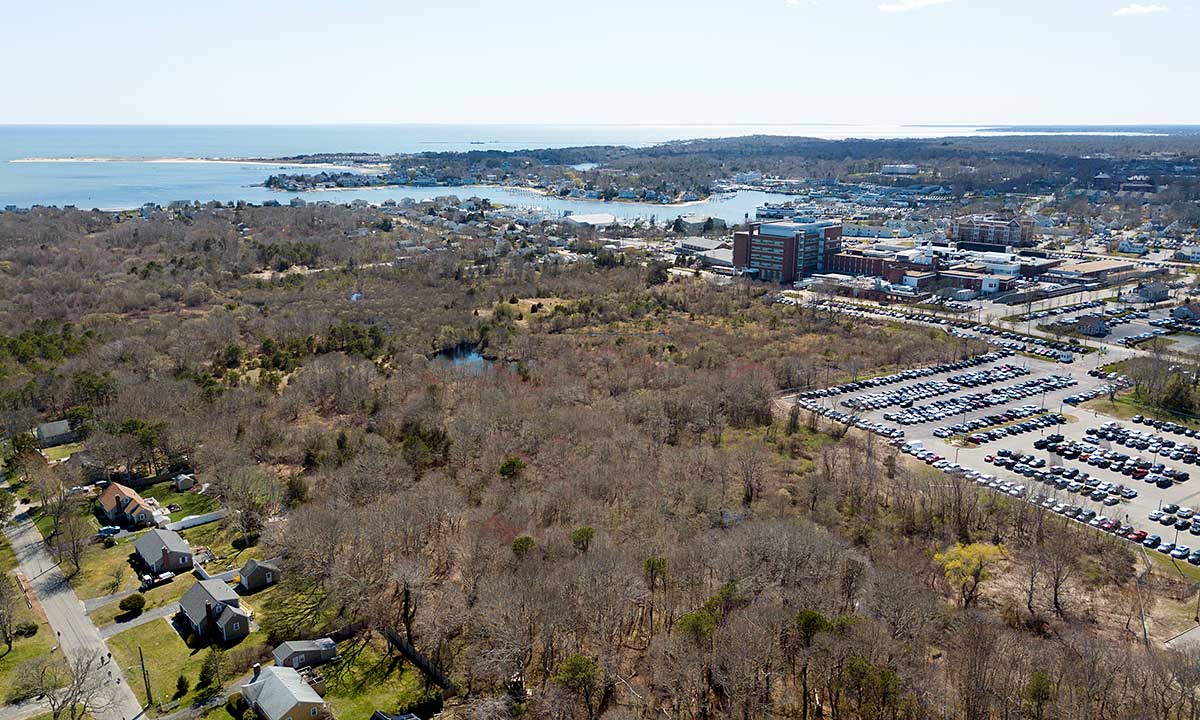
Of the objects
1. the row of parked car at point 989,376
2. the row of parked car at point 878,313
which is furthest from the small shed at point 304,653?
the row of parked car at point 878,313

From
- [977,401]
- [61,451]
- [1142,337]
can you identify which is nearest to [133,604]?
[61,451]

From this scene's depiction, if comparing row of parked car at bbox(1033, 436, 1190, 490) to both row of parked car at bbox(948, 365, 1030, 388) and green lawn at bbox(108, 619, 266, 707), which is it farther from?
green lawn at bbox(108, 619, 266, 707)

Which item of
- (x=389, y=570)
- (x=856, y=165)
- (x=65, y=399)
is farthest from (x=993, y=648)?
(x=856, y=165)

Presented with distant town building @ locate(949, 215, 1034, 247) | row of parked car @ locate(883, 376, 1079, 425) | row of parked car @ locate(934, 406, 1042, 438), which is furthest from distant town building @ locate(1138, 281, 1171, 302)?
row of parked car @ locate(934, 406, 1042, 438)

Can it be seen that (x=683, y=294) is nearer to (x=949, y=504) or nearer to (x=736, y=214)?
(x=949, y=504)

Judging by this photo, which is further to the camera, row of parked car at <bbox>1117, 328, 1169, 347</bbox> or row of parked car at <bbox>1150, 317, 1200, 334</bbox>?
row of parked car at <bbox>1150, 317, 1200, 334</bbox>

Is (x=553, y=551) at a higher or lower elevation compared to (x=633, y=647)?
higher
